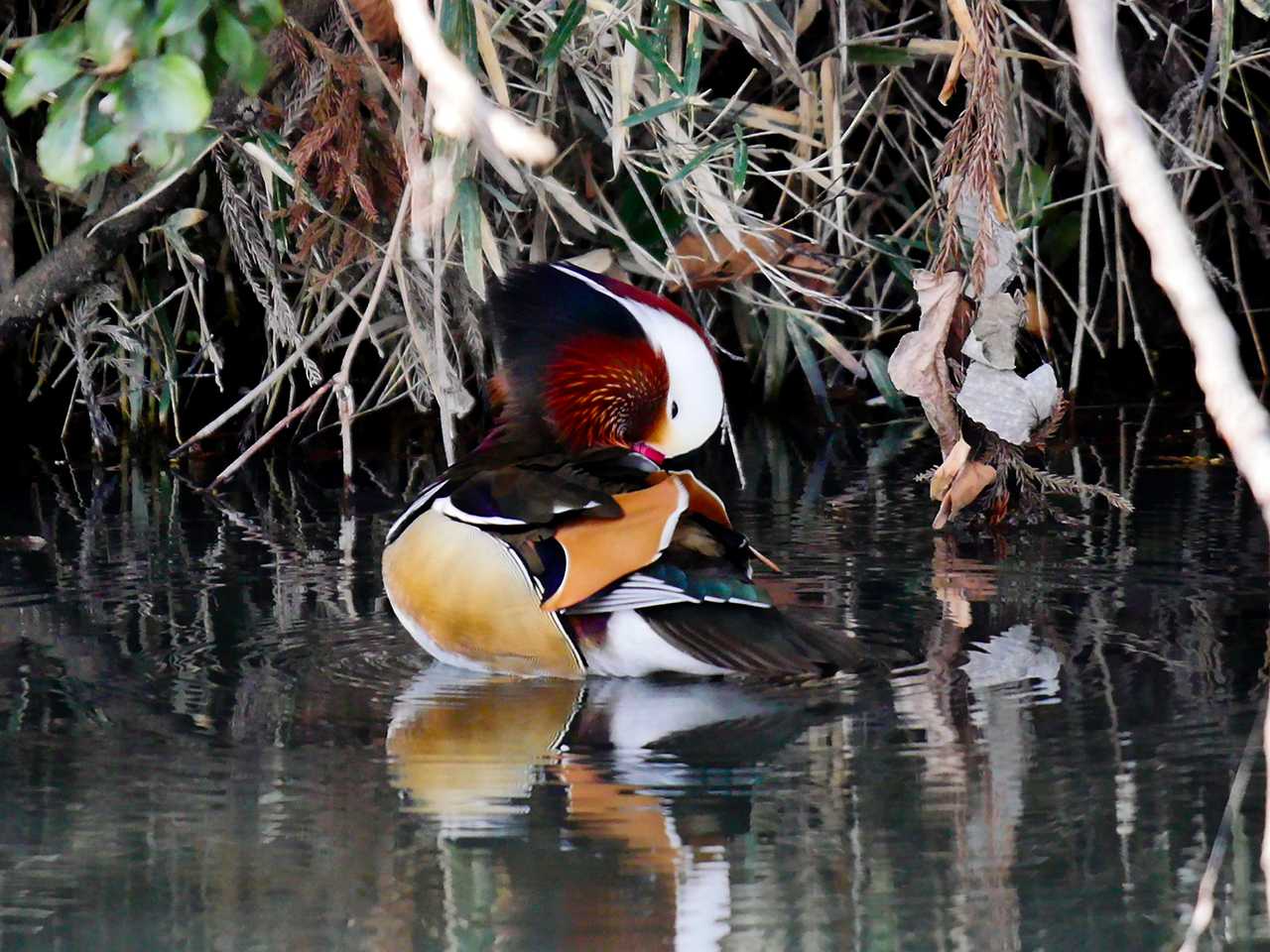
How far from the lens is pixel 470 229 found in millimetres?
3590

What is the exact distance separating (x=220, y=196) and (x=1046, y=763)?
312 centimetres

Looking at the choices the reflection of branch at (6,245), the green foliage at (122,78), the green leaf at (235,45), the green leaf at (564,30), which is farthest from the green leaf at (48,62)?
the reflection of branch at (6,245)

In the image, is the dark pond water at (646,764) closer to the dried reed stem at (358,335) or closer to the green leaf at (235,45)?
the dried reed stem at (358,335)

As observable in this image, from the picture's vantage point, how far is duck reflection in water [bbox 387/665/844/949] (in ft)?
5.92

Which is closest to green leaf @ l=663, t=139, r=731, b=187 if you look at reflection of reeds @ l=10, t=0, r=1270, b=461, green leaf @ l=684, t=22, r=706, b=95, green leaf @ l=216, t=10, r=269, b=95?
reflection of reeds @ l=10, t=0, r=1270, b=461

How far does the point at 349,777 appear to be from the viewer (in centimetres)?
224

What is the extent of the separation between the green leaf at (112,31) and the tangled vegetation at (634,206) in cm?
106

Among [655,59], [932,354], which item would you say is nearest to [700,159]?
[655,59]

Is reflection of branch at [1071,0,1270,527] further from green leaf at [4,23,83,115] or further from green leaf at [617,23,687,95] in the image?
green leaf at [617,23,687,95]

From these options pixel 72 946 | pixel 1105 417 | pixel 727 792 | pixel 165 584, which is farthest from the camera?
pixel 1105 417

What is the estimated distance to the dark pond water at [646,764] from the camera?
1.81 metres

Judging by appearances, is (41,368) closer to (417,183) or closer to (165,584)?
(165,584)

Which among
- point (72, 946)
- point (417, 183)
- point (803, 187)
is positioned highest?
point (803, 187)

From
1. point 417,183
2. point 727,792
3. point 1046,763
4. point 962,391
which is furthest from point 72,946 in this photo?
point 962,391
